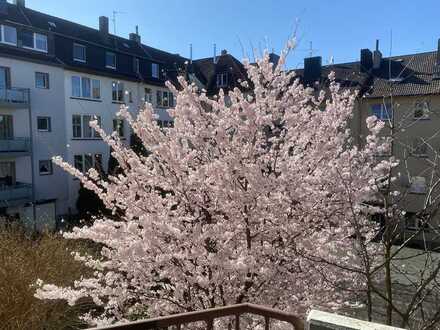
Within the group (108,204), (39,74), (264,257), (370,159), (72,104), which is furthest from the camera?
(72,104)

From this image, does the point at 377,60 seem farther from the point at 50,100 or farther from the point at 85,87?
the point at 50,100

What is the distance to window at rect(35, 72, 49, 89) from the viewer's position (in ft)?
70.4

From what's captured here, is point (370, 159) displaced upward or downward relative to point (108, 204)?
upward

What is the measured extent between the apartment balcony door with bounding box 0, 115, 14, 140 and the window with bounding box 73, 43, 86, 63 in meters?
5.82

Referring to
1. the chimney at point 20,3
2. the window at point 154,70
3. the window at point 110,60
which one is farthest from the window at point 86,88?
the window at point 154,70

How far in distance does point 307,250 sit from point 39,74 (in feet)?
68.7

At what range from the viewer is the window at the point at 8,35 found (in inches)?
766

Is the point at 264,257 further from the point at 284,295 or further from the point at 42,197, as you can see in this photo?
the point at 42,197

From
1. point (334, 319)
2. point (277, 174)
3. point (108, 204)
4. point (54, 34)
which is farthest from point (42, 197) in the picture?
point (334, 319)

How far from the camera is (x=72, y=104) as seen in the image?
23281 mm

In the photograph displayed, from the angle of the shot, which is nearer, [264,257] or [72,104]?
[264,257]

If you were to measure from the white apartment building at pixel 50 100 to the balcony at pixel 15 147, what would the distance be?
49 mm

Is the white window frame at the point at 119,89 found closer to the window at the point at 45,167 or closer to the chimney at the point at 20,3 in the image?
the window at the point at 45,167

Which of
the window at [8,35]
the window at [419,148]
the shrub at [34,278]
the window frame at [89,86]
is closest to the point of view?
the window at [419,148]
